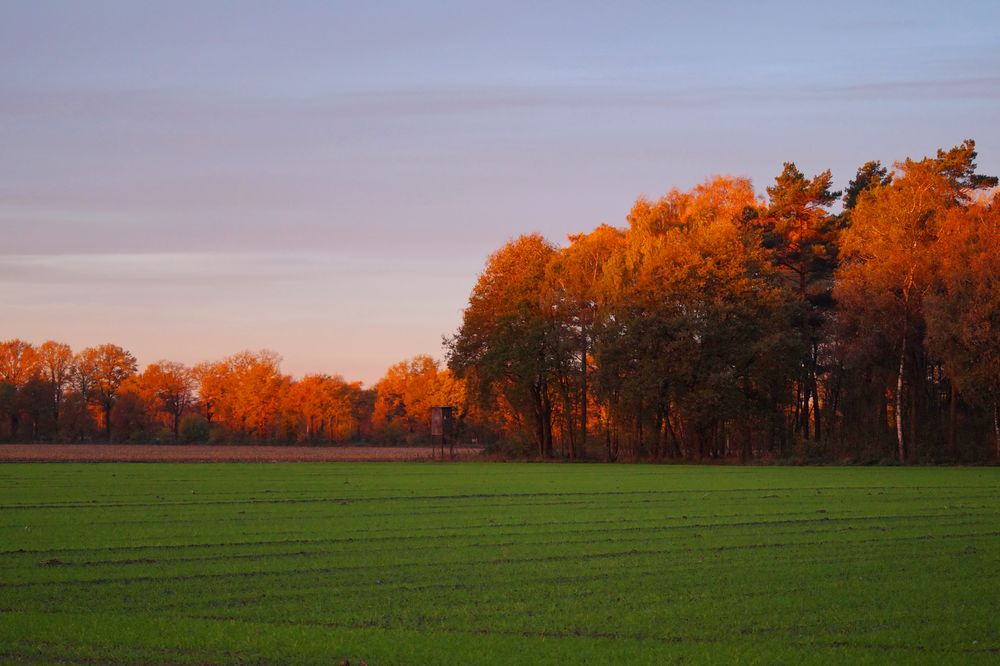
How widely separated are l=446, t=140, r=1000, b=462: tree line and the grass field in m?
30.3

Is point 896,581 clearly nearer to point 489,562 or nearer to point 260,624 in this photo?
point 489,562

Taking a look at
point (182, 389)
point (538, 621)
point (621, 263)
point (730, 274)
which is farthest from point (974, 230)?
point (182, 389)

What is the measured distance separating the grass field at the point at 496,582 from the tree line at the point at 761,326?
99.4 ft

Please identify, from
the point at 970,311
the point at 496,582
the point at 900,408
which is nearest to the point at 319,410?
the point at 900,408

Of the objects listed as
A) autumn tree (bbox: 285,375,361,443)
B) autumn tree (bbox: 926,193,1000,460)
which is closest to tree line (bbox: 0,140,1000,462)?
autumn tree (bbox: 926,193,1000,460)

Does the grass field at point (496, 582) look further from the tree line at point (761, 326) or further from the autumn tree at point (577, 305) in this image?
the autumn tree at point (577, 305)

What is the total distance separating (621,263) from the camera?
66.4m

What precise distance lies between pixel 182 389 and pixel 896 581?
461ft

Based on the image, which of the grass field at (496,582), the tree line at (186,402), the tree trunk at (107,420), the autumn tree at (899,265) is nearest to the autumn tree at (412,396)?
the tree line at (186,402)

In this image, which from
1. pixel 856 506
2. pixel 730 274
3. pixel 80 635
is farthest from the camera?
pixel 730 274

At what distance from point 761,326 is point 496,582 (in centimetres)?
4828

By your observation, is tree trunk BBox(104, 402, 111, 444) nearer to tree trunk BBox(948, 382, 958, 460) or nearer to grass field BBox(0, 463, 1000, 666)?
tree trunk BBox(948, 382, 958, 460)

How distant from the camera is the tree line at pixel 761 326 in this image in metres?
55.6

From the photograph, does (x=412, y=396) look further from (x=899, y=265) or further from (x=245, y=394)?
(x=899, y=265)
